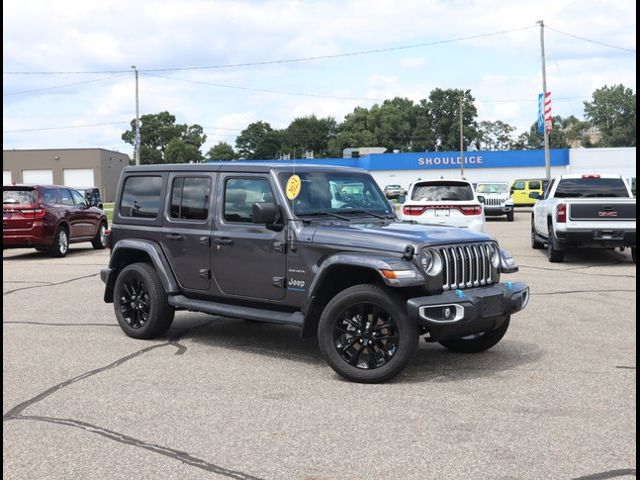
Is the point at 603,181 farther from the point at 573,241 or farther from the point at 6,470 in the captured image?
the point at 6,470

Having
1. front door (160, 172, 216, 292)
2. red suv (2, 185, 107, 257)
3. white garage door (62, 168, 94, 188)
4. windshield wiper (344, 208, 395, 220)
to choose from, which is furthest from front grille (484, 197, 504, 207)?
white garage door (62, 168, 94, 188)

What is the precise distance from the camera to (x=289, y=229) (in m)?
6.38

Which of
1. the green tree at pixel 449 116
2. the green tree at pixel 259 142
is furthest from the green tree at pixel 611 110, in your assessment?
the green tree at pixel 259 142

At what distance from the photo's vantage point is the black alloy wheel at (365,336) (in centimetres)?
579

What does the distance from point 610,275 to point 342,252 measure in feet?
26.5

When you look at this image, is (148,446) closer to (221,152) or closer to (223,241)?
(223,241)

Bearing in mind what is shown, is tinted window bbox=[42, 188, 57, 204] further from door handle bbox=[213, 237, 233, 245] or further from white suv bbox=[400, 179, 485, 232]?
door handle bbox=[213, 237, 233, 245]

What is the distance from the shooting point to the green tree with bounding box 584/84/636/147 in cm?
14275

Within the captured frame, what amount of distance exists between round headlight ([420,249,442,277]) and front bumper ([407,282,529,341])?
0.63 ft

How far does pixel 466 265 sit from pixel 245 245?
1978 mm

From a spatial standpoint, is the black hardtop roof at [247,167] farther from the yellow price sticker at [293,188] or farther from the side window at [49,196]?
the side window at [49,196]

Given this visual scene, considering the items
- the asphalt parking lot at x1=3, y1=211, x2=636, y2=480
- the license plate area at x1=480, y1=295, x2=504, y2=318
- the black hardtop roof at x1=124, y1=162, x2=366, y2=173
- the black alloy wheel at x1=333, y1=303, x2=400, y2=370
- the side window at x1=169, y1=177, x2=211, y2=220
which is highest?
the black hardtop roof at x1=124, y1=162, x2=366, y2=173

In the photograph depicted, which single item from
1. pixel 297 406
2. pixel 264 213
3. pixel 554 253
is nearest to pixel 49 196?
pixel 554 253

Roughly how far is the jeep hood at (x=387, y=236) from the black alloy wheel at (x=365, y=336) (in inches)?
19.8
